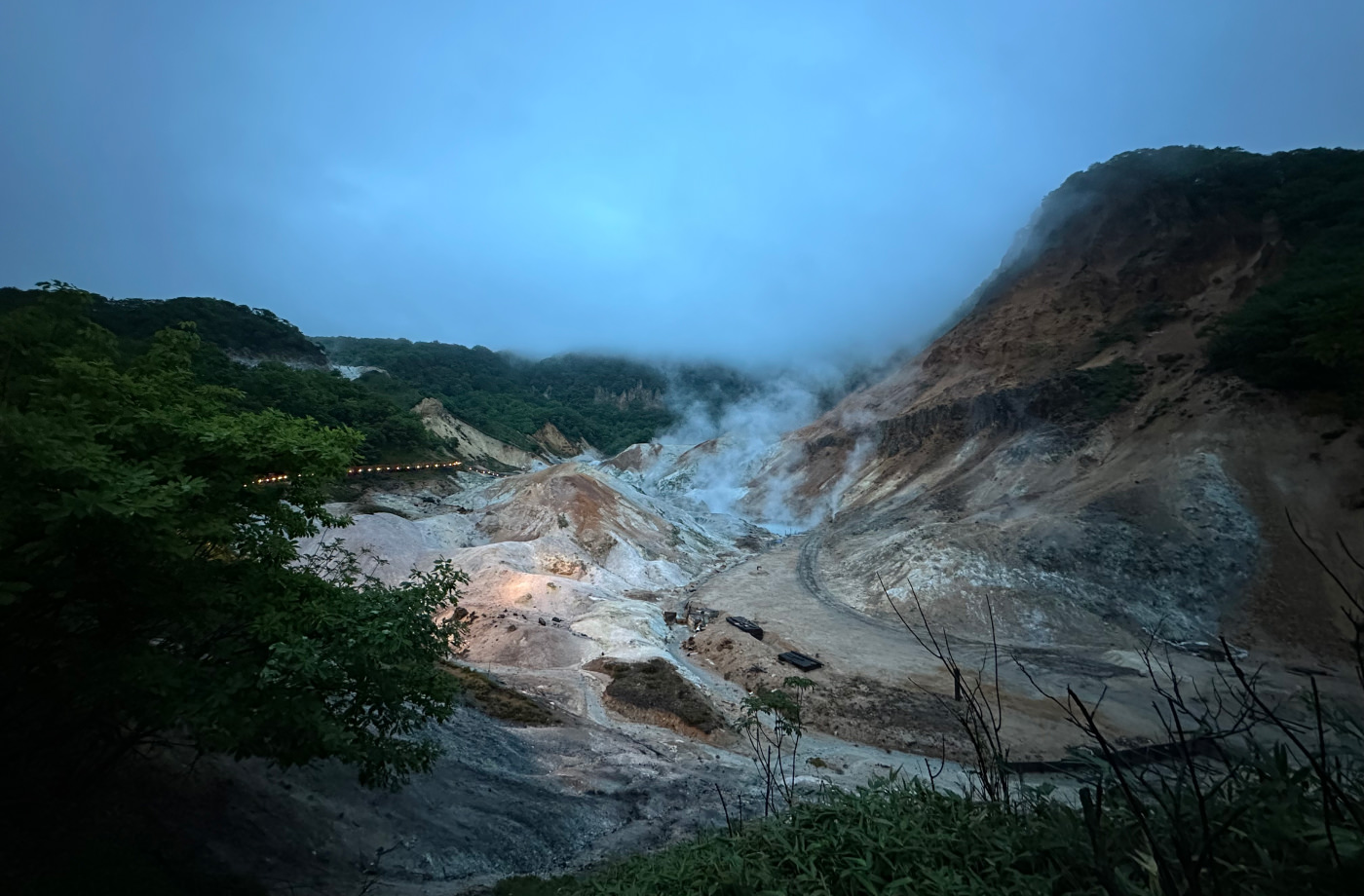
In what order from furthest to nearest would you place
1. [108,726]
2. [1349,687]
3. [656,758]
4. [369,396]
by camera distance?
1. [369,396]
2. [1349,687]
3. [656,758]
4. [108,726]

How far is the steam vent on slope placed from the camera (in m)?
12.0

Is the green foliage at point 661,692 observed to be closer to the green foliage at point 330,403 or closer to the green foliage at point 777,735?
the green foliage at point 777,735

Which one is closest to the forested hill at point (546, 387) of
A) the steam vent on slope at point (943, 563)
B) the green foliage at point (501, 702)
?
the steam vent on slope at point (943, 563)

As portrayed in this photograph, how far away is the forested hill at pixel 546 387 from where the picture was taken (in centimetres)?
10644

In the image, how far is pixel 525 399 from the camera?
124 m

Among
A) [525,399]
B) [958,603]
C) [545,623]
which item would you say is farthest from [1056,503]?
[525,399]

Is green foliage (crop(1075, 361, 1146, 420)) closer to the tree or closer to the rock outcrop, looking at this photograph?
the tree

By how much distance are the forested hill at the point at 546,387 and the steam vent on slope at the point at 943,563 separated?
175 feet

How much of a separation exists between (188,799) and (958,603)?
23.9 m

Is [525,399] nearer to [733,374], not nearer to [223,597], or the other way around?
[733,374]

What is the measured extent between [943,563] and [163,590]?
26.3 m

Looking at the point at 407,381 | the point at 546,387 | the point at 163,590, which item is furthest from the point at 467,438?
the point at 546,387

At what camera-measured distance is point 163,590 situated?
6184 mm

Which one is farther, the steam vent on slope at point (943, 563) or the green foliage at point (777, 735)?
the steam vent on slope at point (943, 563)
